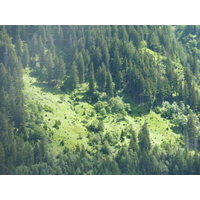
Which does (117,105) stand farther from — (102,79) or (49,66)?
(49,66)

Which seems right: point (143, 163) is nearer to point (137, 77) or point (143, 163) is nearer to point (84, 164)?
point (84, 164)

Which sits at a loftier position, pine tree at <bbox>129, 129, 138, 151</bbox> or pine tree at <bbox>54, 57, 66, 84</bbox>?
pine tree at <bbox>54, 57, 66, 84</bbox>

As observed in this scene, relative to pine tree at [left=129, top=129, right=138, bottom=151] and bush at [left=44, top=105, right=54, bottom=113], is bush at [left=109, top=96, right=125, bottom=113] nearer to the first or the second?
pine tree at [left=129, top=129, right=138, bottom=151]

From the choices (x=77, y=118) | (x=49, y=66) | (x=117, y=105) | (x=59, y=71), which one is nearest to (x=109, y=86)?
(x=117, y=105)

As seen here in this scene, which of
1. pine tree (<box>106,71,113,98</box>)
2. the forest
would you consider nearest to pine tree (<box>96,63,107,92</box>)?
the forest

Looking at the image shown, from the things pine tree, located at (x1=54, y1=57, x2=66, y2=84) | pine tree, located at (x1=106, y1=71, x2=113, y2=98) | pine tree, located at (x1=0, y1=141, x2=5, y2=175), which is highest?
pine tree, located at (x1=54, y1=57, x2=66, y2=84)

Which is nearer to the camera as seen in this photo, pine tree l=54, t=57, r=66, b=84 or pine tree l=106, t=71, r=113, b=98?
pine tree l=106, t=71, r=113, b=98
